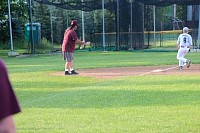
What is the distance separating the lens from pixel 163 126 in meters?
7.04

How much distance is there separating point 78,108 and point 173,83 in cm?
465

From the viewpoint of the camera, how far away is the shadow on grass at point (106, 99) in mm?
9453

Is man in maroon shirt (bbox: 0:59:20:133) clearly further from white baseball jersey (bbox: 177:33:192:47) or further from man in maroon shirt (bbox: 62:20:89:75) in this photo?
white baseball jersey (bbox: 177:33:192:47)

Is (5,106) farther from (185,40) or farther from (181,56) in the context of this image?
(185,40)

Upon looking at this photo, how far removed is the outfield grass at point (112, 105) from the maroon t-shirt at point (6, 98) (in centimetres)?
431

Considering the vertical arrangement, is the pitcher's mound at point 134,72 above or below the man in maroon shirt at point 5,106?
below

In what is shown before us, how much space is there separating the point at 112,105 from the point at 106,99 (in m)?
0.85

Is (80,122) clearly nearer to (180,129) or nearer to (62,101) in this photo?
(180,129)

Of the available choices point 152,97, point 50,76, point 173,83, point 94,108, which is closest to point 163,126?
point 94,108

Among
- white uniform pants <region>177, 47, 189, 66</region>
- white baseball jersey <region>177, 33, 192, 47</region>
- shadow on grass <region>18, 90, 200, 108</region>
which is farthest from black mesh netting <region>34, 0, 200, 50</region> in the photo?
shadow on grass <region>18, 90, 200, 108</region>

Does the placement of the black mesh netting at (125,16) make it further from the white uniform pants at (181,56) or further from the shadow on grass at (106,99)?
the shadow on grass at (106,99)

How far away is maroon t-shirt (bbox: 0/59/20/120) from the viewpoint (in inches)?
99.7

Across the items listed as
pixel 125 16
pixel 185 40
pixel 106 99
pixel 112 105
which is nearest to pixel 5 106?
pixel 112 105

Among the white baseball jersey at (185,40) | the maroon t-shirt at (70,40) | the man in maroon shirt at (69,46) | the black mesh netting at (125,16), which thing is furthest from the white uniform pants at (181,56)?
the black mesh netting at (125,16)
